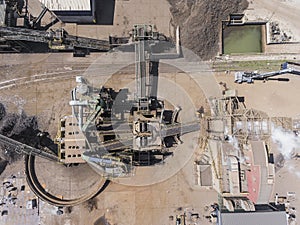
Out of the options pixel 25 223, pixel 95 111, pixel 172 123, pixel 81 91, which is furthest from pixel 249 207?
pixel 25 223

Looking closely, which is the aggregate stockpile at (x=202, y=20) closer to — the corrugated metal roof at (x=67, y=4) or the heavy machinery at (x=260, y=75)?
the heavy machinery at (x=260, y=75)

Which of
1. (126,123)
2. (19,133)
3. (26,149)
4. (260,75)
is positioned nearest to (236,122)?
(260,75)

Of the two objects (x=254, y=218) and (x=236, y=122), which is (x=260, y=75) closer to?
(x=236, y=122)

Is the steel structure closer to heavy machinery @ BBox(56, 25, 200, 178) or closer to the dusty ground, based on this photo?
heavy machinery @ BBox(56, 25, 200, 178)

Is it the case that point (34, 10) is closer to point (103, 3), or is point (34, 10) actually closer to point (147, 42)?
point (103, 3)

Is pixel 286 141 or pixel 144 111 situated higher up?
pixel 144 111
